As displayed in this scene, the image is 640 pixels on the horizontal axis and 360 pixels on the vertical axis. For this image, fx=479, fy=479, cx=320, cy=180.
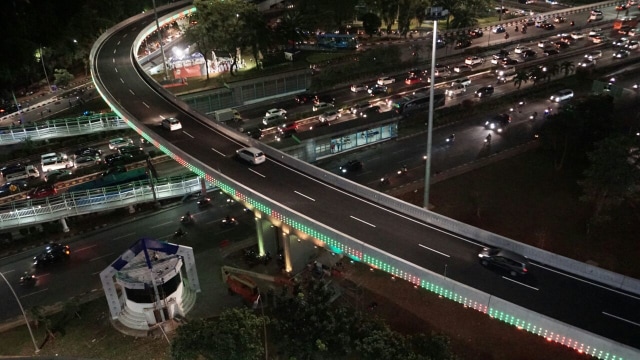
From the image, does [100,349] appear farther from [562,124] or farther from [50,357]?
[562,124]

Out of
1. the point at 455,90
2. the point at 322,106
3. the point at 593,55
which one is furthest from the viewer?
the point at 593,55

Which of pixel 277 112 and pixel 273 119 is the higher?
pixel 277 112

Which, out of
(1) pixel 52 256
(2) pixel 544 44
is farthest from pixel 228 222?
(2) pixel 544 44

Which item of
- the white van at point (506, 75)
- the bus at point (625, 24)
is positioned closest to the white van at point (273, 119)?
the white van at point (506, 75)

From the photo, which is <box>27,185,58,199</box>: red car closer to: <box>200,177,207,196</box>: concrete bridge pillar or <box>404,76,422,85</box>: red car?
<box>200,177,207,196</box>: concrete bridge pillar

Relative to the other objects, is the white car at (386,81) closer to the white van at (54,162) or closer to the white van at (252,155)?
the white van at (252,155)

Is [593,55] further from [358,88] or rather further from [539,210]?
[539,210]

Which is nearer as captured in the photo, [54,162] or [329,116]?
[54,162]
